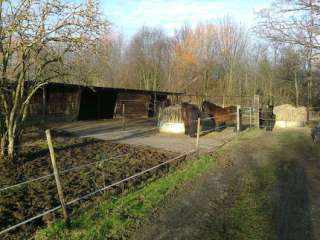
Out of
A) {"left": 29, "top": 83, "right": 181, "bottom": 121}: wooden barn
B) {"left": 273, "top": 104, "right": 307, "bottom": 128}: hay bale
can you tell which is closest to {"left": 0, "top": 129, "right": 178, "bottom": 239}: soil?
{"left": 29, "top": 83, "right": 181, "bottom": 121}: wooden barn

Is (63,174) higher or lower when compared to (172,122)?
lower

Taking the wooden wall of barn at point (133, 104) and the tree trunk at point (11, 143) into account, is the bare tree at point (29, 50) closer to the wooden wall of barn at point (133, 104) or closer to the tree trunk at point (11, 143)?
the tree trunk at point (11, 143)

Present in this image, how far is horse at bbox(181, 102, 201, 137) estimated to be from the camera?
1777 centimetres

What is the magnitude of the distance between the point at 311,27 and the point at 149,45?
4089cm

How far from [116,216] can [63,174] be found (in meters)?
3.68

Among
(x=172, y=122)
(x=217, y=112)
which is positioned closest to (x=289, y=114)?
(x=217, y=112)

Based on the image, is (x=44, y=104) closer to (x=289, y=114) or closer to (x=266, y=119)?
(x=266, y=119)

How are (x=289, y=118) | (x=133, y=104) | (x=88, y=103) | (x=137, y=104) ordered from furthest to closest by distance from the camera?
(x=137, y=104)
(x=133, y=104)
(x=88, y=103)
(x=289, y=118)

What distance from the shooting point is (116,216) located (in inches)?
230

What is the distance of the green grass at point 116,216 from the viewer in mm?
5168

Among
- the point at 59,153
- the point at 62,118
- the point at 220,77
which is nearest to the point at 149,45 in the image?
the point at 220,77

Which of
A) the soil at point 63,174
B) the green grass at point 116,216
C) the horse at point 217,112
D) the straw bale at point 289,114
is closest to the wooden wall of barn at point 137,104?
the horse at point 217,112

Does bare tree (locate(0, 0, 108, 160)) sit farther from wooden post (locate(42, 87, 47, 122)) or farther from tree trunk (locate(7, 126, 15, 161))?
wooden post (locate(42, 87, 47, 122))

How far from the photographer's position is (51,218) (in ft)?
19.8
